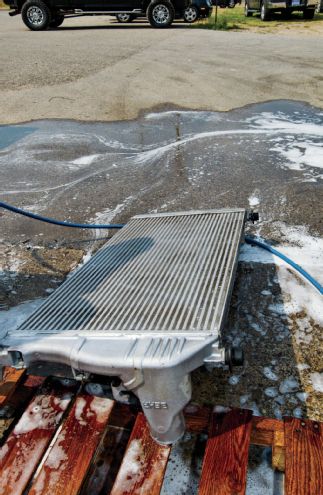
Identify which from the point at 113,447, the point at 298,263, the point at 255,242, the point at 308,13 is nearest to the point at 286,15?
the point at 308,13

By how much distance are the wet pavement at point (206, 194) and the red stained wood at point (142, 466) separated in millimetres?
372

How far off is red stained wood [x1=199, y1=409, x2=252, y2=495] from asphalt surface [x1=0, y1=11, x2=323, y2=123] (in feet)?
15.3

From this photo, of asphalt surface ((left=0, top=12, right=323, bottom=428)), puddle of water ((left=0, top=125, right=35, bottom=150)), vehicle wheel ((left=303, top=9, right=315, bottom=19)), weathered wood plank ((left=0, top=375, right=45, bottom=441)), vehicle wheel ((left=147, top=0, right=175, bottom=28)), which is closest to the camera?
weathered wood plank ((left=0, top=375, right=45, bottom=441))

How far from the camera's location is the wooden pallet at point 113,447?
50.4 inches

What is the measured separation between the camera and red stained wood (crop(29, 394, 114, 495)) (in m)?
1.29

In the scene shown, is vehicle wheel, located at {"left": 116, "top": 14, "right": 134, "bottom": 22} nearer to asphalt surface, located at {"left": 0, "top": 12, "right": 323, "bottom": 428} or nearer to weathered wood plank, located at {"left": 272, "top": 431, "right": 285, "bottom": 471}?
asphalt surface, located at {"left": 0, "top": 12, "right": 323, "bottom": 428}

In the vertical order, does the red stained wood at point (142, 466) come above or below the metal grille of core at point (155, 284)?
below

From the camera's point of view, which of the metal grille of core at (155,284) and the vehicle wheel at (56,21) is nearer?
the metal grille of core at (155,284)

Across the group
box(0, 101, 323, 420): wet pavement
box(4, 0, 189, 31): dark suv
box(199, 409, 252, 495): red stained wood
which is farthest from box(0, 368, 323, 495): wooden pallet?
box(4, 0, 189, 31): dark suv

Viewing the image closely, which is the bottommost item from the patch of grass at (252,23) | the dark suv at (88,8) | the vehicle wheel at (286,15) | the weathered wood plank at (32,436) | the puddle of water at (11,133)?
the weathered wood plank at (32,436)

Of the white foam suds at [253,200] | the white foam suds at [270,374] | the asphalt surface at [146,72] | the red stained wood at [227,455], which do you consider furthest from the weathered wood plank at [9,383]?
the asphalt surface at [146,72]

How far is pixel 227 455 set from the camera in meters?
1.33

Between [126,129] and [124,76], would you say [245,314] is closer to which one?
[126,129]

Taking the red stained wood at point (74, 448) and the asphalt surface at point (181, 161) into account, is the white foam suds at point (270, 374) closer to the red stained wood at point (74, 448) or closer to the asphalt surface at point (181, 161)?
the asphalt surface at point (181, 161)
